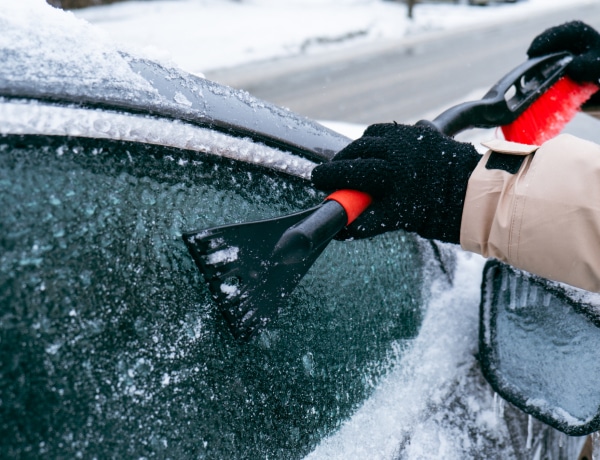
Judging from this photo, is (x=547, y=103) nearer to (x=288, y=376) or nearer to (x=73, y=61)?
(x=288, y=376)

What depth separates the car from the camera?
2.32ft

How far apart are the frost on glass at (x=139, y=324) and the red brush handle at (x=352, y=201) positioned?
140 millimetres

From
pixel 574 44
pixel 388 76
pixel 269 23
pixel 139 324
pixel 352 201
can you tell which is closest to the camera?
pixel 139 324

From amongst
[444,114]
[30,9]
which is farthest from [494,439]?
[30,9]

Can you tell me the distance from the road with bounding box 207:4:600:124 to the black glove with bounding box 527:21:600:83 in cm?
431

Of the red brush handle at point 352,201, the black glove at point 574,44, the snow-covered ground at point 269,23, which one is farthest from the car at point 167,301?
the snow-covered ground at point 269,23

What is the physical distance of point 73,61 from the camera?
2.71 feet

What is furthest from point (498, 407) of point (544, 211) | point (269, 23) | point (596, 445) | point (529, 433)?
point (269, 23)

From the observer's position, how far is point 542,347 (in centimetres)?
125

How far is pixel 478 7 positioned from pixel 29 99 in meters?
18.5

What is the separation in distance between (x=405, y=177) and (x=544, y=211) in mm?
296

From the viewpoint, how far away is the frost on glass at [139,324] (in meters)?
0.70

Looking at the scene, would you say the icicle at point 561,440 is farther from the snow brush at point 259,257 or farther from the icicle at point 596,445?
the snow brush at point 259,257

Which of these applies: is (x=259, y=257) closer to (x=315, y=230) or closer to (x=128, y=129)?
(x=315, y=230)
